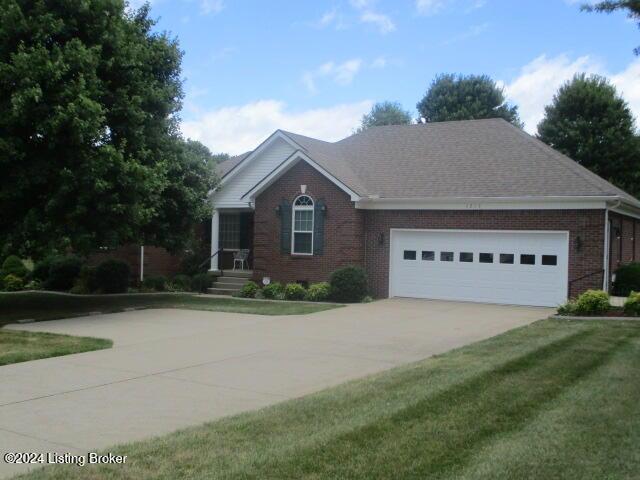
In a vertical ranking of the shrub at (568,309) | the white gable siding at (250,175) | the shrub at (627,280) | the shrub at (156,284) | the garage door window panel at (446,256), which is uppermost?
the white gable siding at (250,175)

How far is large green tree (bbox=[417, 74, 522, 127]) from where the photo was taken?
127 feet

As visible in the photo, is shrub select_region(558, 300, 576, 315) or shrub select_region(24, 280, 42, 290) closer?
shrub select_region(558, 300, 576, 315)

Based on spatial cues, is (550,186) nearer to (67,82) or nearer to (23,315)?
(67,82)

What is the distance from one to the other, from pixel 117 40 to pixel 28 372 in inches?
363

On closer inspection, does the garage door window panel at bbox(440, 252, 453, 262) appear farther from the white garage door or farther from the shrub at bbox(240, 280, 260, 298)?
the shrub at bbox(240, 280, 260, 298)

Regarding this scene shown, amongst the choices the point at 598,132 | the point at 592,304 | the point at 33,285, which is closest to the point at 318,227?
the point at 592,304

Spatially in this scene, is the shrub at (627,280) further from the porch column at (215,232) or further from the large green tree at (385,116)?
the large green tree at (385,116)

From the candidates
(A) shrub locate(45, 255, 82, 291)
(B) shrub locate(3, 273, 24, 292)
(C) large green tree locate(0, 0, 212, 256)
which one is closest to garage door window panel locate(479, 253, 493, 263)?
(C) large green tree locate(0, 0, 212, 256)

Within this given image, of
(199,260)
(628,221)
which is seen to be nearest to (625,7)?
(628,221)

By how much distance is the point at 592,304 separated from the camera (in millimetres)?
15078

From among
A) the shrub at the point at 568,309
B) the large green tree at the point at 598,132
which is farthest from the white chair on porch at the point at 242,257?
the large green tree at the point at 598,132

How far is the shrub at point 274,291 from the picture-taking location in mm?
20422

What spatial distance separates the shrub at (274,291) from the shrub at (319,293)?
98 cm

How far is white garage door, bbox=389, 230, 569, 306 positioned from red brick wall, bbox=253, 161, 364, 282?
4.49ft
